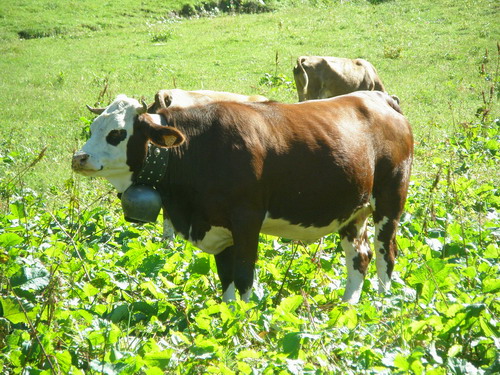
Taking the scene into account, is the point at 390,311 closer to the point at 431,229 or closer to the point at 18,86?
the point at 431,229

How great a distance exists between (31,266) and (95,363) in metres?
1.26

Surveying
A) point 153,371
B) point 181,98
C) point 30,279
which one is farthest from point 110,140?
point 181,98

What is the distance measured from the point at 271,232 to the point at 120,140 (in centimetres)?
140

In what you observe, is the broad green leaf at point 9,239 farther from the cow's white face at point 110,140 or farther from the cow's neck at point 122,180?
the cow's neck at point 122,180

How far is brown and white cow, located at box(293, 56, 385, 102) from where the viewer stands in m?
15.9

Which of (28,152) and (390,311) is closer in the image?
(390,311)

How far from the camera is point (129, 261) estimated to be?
568 centimetres

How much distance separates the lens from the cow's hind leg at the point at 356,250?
6.24 metres

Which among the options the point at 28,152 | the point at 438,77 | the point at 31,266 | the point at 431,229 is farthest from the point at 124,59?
the point at 31,266

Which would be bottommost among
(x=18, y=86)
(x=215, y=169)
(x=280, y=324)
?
(x=18, y=86)

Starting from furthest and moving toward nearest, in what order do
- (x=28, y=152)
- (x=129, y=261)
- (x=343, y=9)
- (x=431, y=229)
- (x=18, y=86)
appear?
(x=343, y=9) < (x=18, y=86) < (x=28, y=152) < (x=431, y=229) < (x=129, y=261)

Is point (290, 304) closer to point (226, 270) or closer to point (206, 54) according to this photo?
point (226, 270)

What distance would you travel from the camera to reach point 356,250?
637 centimetres

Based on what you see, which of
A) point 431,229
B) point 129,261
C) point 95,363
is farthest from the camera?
point 431,229
